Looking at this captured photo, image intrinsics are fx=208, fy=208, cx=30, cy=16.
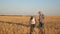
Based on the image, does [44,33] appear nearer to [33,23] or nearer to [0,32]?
[33,23]

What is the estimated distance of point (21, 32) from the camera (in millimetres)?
16391

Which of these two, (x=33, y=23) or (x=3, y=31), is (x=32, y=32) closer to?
(x=33, y=23)

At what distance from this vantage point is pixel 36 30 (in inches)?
659

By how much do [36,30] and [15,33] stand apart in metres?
1.85

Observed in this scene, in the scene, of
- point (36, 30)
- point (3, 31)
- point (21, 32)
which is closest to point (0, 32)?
point (3, 31)

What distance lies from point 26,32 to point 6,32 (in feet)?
5.15

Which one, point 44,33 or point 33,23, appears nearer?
point 33,23

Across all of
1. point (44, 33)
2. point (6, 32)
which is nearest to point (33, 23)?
point (44, 33)

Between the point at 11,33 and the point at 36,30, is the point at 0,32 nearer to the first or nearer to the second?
the point at 11,33

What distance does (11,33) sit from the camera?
15.8 metres

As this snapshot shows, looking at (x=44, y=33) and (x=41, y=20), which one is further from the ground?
(x=41, y=20)

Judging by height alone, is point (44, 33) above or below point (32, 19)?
below

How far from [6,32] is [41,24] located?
9.74 ft

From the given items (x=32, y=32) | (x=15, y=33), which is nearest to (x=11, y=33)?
(x=15, y=33)
